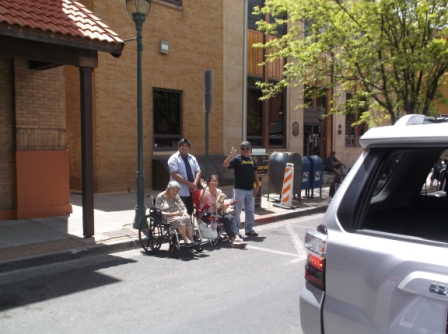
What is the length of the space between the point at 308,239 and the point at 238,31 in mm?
14185

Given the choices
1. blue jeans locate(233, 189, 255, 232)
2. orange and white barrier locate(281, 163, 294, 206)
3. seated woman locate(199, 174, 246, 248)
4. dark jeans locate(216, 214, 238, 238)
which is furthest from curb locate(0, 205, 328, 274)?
orange and white barrier locate(281, 163, 294, 206)

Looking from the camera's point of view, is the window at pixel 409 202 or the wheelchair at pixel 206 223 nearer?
the window at pixel 409 202

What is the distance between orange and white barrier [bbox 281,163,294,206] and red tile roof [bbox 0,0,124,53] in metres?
5.51

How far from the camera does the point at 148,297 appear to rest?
5.11m

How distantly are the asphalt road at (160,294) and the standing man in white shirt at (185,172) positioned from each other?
1.06m

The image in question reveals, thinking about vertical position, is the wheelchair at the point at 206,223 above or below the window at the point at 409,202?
below

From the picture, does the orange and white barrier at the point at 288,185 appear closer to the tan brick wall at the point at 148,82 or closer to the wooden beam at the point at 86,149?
the tan brick wall at the point at 148,82

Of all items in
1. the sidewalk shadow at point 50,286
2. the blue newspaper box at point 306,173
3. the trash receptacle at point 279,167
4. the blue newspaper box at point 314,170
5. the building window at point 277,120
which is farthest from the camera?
the building window at point 277,120

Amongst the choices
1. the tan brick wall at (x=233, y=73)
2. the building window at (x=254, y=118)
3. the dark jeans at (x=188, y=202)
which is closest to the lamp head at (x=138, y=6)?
the dark jeans at (x=188, y=202)

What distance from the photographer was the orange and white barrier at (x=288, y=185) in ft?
36.9

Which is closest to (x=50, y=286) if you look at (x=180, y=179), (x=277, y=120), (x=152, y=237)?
(x=152, y=237)

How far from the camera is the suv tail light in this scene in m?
2.51

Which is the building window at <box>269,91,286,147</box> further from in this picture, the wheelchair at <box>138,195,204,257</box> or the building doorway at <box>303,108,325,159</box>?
the wheelchair at <box>138,195,204,257</box>

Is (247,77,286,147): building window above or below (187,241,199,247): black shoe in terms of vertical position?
above
